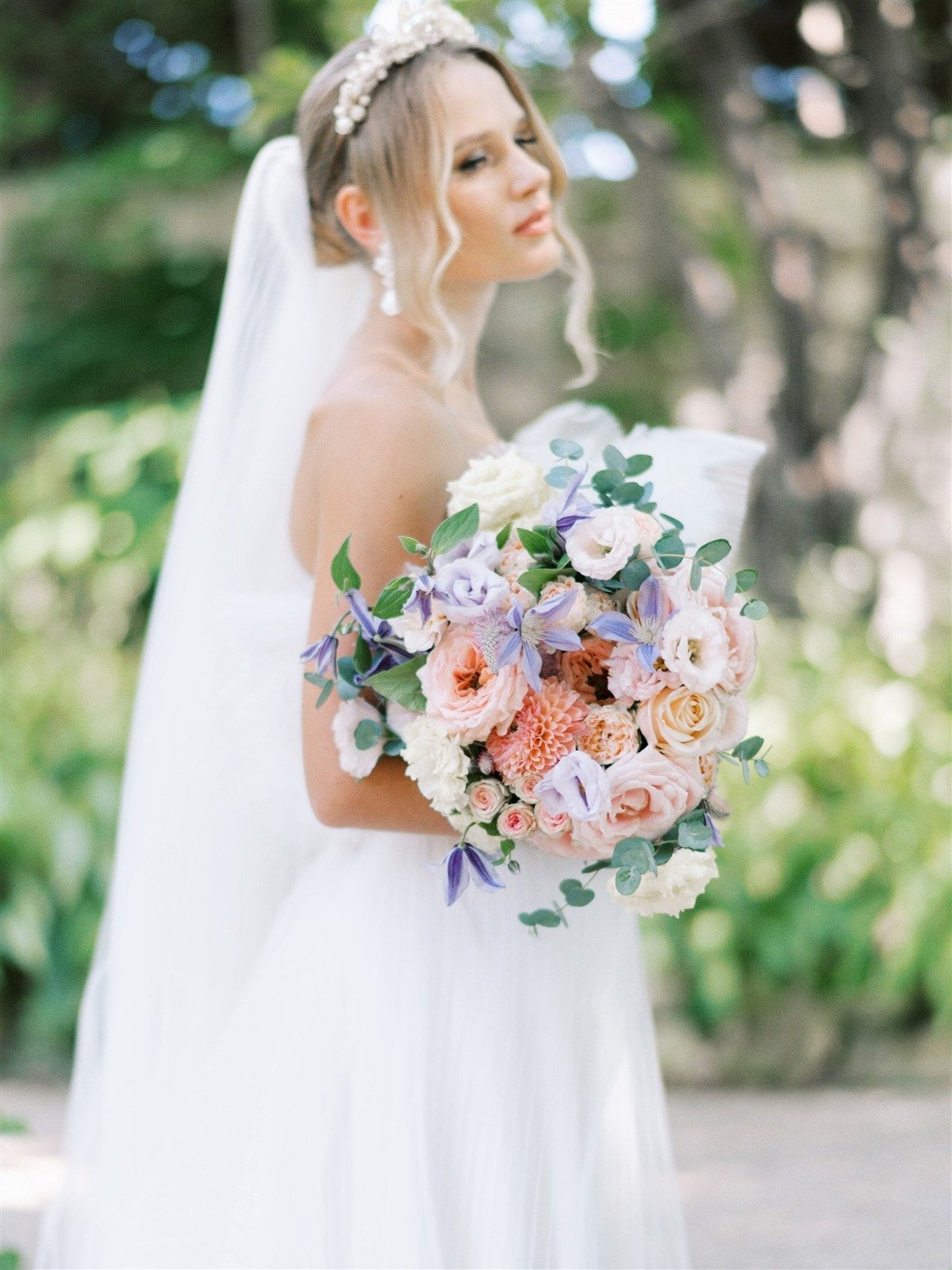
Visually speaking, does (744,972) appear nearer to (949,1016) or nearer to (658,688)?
(949,1016)

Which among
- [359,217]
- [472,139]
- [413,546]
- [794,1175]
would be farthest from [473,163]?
[794,1175]

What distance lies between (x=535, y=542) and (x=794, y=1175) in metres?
2.45

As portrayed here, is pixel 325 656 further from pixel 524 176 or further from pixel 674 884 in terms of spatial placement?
pixel 524 176

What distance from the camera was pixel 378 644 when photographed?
1.56 meters

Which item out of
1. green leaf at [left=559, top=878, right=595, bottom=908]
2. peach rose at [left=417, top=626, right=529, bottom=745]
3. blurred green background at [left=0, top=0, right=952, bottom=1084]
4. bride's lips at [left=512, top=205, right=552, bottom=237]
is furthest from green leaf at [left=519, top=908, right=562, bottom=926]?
blurred green background at [left=0, top=0, right=952, bottom=1084]

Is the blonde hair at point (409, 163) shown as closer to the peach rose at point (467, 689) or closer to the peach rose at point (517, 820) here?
the peach rose at point (467, 689)

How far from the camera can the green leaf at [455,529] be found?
1495 mm

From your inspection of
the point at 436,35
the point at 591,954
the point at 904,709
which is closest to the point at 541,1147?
the point at 591,954

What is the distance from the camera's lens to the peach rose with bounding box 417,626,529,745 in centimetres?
145

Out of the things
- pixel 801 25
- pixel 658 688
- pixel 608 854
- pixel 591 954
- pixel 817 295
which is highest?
pixel 801 25

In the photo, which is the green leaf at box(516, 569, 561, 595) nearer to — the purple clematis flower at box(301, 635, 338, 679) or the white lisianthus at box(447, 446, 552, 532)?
the white lisianthus at box(447, 446, 552, 532)

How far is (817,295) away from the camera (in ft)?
19.1

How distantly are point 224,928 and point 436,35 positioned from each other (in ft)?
Answer: 4.54

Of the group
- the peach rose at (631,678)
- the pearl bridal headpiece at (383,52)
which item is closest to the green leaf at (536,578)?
the peach rose at (631,678)
